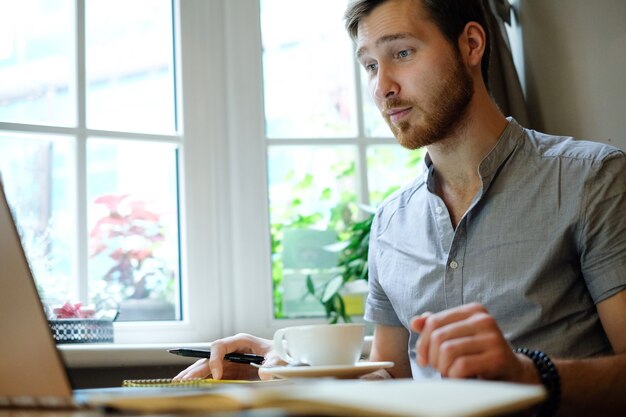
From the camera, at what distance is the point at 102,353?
176 cm

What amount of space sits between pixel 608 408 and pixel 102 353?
111 centimetres

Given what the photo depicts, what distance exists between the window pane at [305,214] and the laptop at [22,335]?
4.82ft

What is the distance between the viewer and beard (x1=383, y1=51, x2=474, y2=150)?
4.99ft

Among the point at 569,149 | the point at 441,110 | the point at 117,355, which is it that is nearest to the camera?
the point at 569,149

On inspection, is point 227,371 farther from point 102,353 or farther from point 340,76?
point 340,76

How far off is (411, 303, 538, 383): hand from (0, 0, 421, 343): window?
1351 mm

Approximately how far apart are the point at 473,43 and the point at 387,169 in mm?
710

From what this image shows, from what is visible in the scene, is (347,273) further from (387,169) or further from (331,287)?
(387,169)

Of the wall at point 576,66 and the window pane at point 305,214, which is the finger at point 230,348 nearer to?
the window pane at point 305,214

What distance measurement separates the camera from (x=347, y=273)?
2.08m

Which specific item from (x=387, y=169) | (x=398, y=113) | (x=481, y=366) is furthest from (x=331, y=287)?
(x=481, y=366)

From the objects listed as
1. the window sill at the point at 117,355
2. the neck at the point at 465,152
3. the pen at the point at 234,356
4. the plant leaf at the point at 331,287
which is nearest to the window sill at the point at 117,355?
the window sill at the point at 117,355

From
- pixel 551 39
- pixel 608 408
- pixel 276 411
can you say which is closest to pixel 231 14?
pixel 551 39

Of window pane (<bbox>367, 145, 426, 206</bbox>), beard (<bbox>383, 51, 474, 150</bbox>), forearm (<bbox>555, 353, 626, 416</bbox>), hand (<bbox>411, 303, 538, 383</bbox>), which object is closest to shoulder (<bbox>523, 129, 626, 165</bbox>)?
beard (<bbox>383, 51, 474, 150</bbox>)
